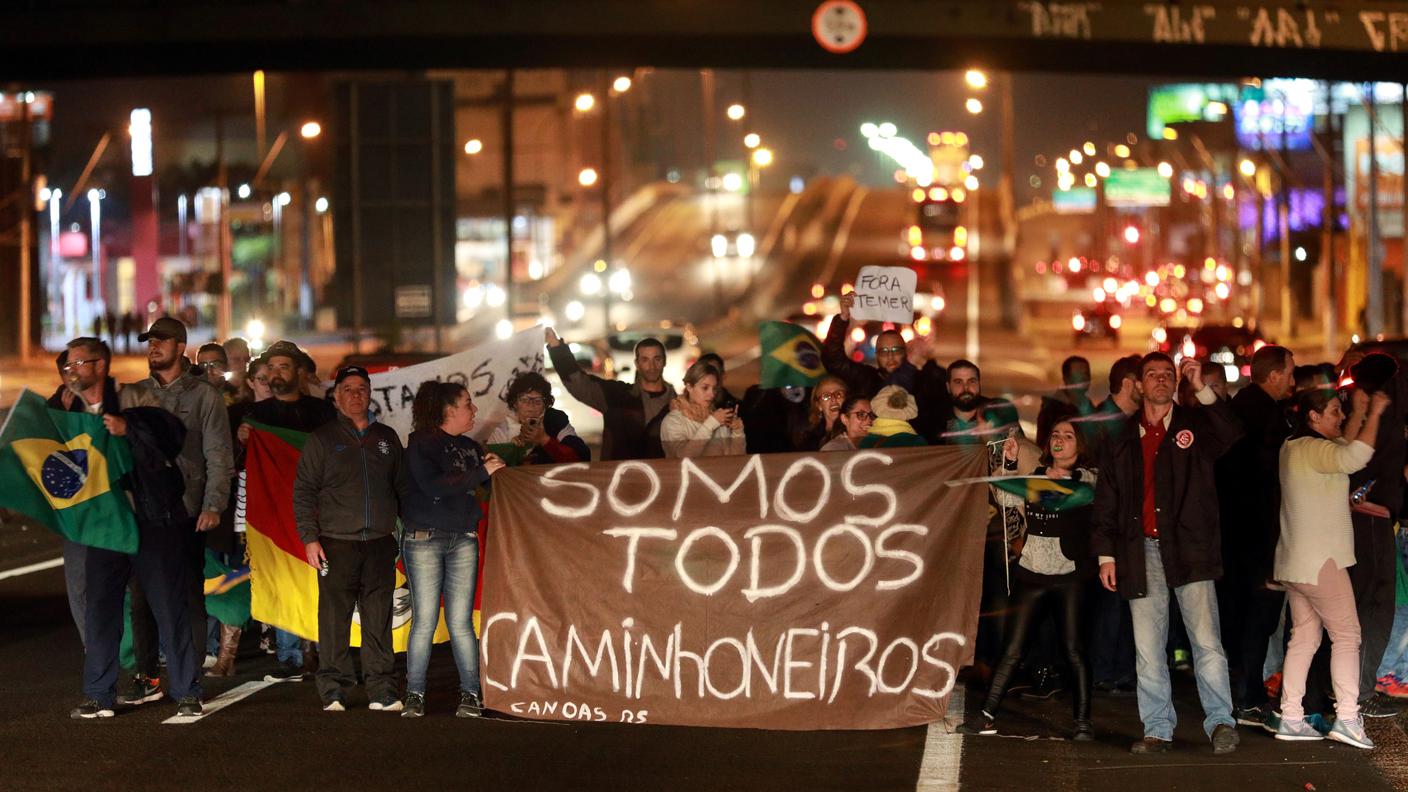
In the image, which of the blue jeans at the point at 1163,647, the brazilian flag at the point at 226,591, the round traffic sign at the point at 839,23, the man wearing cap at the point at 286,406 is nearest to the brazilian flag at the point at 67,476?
the man wearing cap at the point at 286,406

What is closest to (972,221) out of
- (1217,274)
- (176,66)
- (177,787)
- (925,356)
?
(1217,274)

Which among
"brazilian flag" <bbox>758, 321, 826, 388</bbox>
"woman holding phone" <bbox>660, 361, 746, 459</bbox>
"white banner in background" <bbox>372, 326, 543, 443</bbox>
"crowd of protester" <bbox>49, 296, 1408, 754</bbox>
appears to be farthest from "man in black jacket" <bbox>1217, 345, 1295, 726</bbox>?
"white banner in background" <bbox>372, 326, 543, 443</bbox>

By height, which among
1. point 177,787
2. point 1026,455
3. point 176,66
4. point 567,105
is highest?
point 567,105

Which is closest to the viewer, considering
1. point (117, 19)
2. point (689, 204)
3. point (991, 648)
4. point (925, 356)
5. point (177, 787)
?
point (177, 787)

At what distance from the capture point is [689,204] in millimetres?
105688

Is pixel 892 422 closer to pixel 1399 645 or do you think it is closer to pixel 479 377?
pixel 479 377

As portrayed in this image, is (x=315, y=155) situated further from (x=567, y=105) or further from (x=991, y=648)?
(x=991, y=648)

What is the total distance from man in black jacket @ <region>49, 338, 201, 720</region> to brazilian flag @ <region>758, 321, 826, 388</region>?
4.04 metres

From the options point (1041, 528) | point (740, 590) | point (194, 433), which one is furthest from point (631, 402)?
point (1041, 528)

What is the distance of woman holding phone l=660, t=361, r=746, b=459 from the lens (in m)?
10.1

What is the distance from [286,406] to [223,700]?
1.68 metres

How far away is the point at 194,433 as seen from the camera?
952 cm

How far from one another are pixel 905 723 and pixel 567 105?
110 m

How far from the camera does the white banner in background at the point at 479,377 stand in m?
11.0
